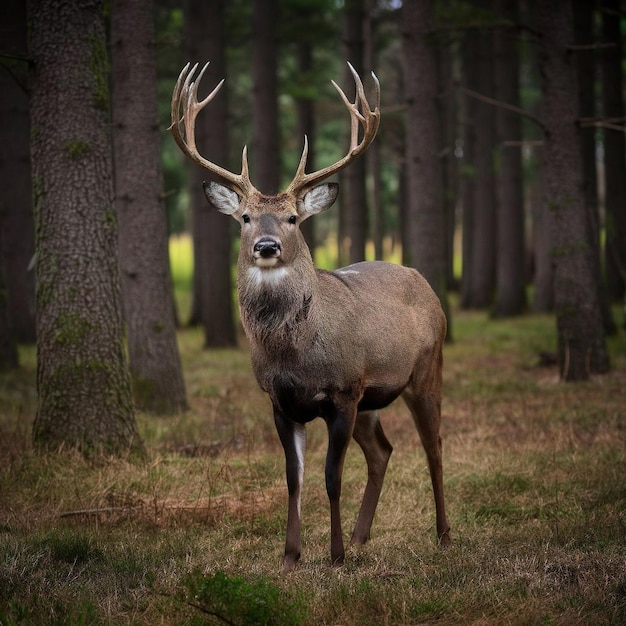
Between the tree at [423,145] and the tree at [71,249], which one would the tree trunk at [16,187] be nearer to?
the tree at [423,145]

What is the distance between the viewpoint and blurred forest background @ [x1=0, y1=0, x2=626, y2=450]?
7867 mm

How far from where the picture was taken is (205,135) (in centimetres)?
1894

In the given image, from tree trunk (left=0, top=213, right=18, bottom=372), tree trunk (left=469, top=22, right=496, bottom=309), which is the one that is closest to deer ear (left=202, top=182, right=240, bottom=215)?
tree trunk (left=0, top=213, right=18, bottom=372)

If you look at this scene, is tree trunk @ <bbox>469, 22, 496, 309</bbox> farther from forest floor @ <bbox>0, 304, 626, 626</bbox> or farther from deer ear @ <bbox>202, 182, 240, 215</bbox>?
deer ear @ <bbox>202, 182, 240, 215</bbox>

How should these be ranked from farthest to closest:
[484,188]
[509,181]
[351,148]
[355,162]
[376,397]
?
[484,188], [509,181], [355,162], [351,148], [376,397]

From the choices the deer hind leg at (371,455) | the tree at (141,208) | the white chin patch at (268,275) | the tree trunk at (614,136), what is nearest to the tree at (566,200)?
the tree at (141,208)

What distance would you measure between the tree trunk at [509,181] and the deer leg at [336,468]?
Answer: 16.3 meters

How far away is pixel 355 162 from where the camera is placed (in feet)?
68.4

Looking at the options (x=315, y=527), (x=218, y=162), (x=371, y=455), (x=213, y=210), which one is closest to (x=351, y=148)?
(x=371, y=455)

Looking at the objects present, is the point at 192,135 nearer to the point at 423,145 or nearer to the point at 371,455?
the point at 371,455

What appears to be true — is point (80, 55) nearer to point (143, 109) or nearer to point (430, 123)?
point (143, 109)

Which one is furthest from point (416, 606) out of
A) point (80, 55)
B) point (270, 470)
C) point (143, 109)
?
point (143, 109)

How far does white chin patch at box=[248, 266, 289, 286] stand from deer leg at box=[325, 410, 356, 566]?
0.88 metres

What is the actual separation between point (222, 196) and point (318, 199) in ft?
2.05
